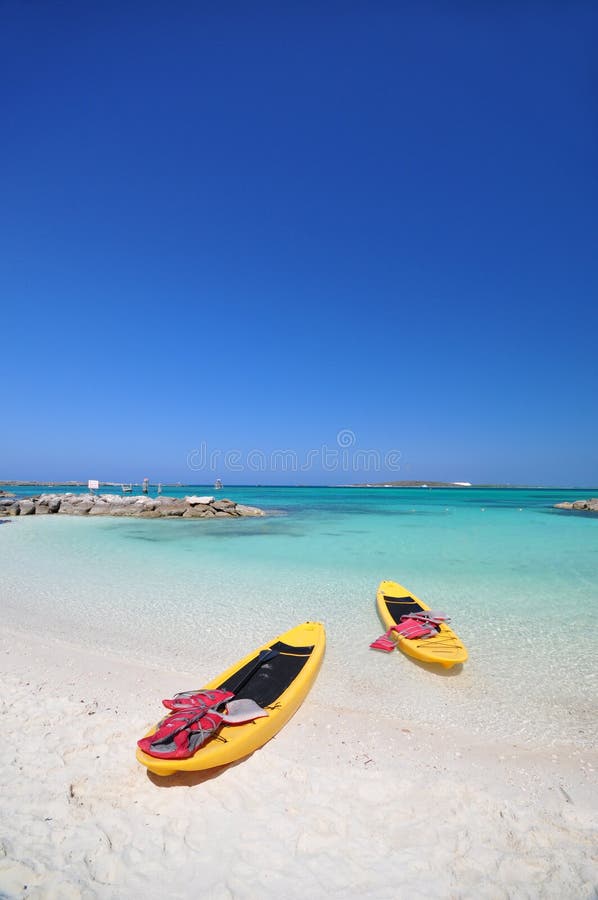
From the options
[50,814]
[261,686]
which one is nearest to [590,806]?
[261,686]

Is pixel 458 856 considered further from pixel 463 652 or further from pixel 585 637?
pixel 585 637

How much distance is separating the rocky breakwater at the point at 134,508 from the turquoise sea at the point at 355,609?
11.3 metres

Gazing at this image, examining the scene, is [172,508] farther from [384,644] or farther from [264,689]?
[264,689]

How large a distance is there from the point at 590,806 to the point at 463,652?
8.13 feet

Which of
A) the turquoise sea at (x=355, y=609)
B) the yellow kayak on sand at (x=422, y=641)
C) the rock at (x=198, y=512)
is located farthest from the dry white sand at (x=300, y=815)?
the rock at (x=198, y=512)

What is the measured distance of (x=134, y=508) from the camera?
29719mm

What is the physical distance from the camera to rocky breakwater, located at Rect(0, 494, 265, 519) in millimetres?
28391

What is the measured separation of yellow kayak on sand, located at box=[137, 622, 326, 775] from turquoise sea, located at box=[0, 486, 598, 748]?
289mm

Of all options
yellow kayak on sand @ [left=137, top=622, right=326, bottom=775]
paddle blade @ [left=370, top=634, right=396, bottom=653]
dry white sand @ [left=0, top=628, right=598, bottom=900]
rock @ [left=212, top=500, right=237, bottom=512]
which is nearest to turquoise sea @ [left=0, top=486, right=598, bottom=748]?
paddle blade @ [left=370, top=634, right=396, bottom=653]

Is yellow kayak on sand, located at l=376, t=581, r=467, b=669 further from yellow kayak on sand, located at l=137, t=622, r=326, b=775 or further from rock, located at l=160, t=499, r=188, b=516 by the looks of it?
rock, located at l=160, t=499, r=188, b=516

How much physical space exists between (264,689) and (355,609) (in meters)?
3.70

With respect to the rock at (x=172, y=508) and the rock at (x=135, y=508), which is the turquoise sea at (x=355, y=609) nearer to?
the rock at (x=172, y=508)

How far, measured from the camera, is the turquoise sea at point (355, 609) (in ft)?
16.2

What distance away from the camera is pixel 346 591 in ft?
30.8
